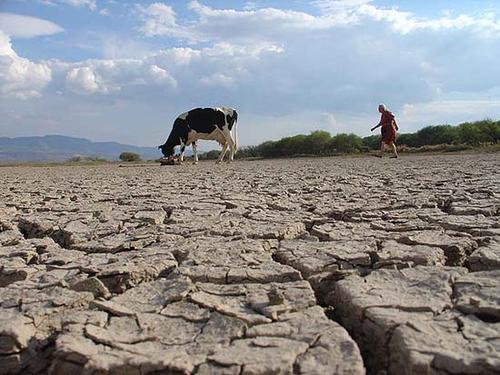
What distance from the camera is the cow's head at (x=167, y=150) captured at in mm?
15781

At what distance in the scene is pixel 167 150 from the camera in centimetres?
1586

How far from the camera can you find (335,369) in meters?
1.34

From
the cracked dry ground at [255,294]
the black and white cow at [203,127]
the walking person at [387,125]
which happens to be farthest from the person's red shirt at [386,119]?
the cracked dry ground at [255,294]

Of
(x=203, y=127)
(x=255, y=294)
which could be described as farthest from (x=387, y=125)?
(x=255, y=294)

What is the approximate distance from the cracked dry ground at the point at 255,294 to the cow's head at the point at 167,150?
12263mm

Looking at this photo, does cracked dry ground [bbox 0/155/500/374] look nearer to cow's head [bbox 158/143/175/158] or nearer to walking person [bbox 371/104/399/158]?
walking person [bbox 371/104/399/158]

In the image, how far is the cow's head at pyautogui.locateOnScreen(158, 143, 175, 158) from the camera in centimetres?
1578

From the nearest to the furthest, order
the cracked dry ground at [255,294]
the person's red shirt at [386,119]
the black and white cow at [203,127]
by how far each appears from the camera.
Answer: the cracked dry ground at [255,294], the person's red shirt at [386,119], the black and white cow at [203,127]

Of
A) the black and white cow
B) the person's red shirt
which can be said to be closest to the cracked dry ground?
the person's red shirt

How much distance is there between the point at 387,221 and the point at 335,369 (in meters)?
2.13

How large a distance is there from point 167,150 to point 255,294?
14.3 meters

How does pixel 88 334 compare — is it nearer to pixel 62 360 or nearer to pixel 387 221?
pixel 62 360

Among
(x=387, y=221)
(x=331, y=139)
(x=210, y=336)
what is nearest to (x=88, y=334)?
(x=210, y=336)

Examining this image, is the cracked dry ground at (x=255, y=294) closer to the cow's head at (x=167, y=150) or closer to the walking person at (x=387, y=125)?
the walking person at (x=387, y=125)
